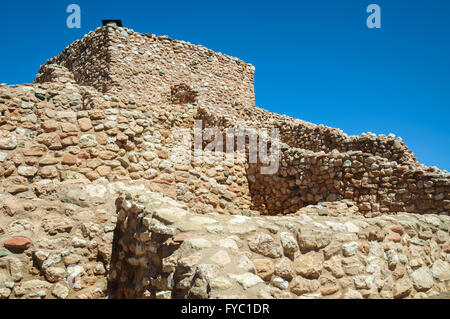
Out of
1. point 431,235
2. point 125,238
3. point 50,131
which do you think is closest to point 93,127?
point 50,131

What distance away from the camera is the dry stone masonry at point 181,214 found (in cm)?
316

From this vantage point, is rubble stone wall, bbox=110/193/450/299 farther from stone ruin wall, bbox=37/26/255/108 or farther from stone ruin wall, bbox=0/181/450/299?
stone ruin wall, bbox=37/26/255/108

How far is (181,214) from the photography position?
11.2 feet

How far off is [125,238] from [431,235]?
12.2 feet

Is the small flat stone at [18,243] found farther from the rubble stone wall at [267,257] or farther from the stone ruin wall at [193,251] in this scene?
the rubble stone wall at [267,257]

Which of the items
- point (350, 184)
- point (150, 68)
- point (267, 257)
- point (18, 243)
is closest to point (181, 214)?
point (267, 257)

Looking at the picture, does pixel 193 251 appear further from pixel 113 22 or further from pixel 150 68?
pixel 113 22

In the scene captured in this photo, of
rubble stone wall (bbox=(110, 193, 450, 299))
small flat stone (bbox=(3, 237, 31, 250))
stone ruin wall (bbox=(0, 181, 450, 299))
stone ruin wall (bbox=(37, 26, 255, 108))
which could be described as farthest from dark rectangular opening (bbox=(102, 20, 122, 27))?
small flat stone (bbox=(3, 237, 31, 250))

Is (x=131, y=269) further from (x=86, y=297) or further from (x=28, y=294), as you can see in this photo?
(x=28, y=294)

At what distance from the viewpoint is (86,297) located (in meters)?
3.95

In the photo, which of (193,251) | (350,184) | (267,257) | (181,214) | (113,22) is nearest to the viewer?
(193,251)

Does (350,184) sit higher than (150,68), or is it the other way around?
(150,68)

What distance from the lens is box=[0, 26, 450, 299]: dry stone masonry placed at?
316cm

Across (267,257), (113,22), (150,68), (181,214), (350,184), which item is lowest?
(267,257)
